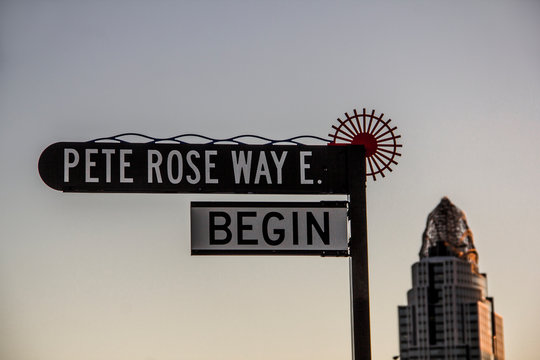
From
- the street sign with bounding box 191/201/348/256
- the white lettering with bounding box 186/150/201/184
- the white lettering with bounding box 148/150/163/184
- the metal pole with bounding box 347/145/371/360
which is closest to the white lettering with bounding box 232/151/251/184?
the street sign with bounding box 191/201/348/256

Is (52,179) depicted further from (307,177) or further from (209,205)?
(307,177)

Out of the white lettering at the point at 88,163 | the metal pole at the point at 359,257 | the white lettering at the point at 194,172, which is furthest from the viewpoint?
the white lettering at the point at 194,172

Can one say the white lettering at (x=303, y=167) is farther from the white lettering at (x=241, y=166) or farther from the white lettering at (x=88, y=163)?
the white lettering at (x=88, y=163)

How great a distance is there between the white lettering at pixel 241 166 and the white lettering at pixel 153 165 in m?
0.93

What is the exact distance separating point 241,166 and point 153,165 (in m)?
1.10

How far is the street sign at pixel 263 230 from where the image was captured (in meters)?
16.3

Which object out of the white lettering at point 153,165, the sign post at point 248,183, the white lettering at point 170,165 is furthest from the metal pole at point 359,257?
the white lettering at point 153,165

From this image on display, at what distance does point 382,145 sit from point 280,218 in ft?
6.09

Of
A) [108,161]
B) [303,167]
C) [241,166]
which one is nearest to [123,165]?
[108,161]

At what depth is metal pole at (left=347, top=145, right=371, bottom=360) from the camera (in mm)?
16109

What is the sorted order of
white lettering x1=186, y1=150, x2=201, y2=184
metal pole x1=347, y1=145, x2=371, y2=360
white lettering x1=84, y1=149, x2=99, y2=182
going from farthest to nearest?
white lettering x1=186, y1=150, x2=201, y2=184 → white lettering x1=84, y1=149, x2=99, y2=182 → metal pole x1=347, y1=145, x2=371, y2=360

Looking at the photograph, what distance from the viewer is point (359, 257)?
16312 mm

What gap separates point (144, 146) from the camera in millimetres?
16578

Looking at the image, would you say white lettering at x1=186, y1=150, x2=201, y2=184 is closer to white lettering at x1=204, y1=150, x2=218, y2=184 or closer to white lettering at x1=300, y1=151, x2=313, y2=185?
white lettering at x1=204, y1=150, x2=218, y2=184
